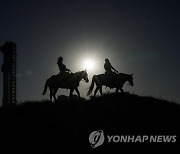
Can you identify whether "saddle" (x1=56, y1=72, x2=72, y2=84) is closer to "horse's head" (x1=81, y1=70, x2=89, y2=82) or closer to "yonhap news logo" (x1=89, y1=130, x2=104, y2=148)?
→ "horse's head" (x1=81, y1=70, x2=89, y2=82)

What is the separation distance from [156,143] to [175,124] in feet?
11.2

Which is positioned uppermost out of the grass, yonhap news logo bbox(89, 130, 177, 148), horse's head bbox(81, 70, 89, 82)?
horse's head bbox(81, 70, 89, 82)

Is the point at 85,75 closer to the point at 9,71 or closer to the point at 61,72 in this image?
the point at 61,72

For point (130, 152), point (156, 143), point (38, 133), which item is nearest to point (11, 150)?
point (38, 133)

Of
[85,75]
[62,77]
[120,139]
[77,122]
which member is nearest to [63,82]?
[62,77]

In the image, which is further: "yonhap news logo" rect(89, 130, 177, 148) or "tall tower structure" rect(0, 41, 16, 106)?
"tall tower structure" rect(0, 41, 16, 106)

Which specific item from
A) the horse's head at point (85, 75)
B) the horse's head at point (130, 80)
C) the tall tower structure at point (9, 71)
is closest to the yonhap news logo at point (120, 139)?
the horse's head at point (85, 75)

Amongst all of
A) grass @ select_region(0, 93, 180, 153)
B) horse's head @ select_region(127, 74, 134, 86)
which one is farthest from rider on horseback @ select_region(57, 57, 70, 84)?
horse's head @ select_region(127, 74, 134, 86)

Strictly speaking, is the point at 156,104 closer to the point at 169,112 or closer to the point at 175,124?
the point at 169,112

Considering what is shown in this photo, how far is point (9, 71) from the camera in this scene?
51.7 m

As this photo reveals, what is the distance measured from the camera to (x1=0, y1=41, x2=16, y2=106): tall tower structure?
169 feet

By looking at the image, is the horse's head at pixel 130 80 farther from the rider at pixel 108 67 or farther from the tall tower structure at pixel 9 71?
the tall tower structure at pixel 9 71

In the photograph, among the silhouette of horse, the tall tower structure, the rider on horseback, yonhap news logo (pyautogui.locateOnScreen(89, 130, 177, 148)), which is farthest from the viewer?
the tall tower structure

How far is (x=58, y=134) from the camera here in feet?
56.5
